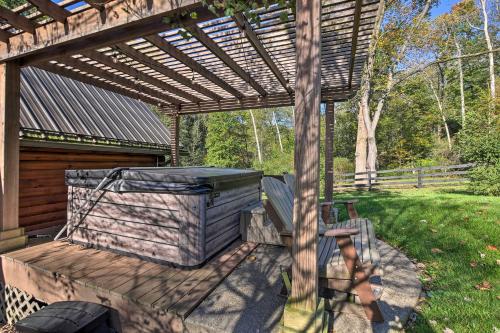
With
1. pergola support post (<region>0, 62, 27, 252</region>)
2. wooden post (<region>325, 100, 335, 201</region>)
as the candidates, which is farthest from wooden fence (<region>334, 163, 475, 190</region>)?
pergola support post (<region>0, 62, 27, 252</region>)

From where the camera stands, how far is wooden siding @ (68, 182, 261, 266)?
308 centimetres

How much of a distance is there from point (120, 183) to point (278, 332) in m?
2.57

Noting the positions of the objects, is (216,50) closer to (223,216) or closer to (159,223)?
(223,216)

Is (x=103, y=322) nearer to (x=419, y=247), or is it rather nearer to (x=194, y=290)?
(x=194, y=290)

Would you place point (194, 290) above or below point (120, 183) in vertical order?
below

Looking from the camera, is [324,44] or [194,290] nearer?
[194,290]

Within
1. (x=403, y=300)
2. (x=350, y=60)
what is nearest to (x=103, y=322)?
(x=403, y=300)

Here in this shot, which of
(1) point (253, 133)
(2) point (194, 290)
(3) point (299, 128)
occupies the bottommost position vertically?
(2) point (194, 290)

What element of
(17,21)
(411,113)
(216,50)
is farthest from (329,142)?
(411,113)

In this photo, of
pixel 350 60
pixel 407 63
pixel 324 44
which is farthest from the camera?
pixel 407 63

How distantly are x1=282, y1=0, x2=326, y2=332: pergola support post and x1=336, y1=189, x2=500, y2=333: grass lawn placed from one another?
1.11 metres

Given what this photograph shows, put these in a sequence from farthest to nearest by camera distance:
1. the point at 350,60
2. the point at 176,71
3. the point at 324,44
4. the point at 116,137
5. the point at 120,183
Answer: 1. the point at 116,137
2. the point at 176,71
3. the point at 350,60
4. the point at 324,44
5. the point at 120,183

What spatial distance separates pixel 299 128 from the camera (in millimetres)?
1938

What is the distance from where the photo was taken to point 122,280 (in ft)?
9.09
